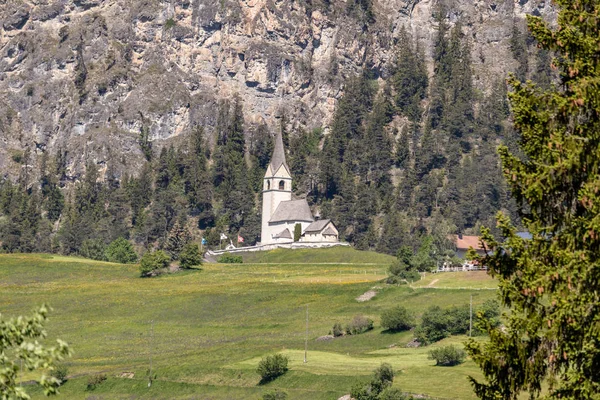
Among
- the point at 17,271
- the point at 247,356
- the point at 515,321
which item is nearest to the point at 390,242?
the point at 17,271

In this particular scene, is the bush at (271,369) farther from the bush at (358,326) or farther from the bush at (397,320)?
the bush at (358,326)

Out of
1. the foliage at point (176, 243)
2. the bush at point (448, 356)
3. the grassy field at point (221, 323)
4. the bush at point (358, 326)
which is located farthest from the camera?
the foliage at point (176, 243)

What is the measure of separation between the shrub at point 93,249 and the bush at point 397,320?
91872mm

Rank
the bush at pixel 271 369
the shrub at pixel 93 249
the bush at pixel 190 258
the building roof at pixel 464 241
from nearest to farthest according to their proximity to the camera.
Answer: the bush at pixel 271 369
the bush at pixel 190 258
the shrub at pixel 93 249
the building roof at pixel 464 241

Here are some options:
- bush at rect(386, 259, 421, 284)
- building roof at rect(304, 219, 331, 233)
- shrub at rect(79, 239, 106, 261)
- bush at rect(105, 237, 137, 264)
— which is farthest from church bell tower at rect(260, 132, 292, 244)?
bush at rect(386, 259, 421, 284)

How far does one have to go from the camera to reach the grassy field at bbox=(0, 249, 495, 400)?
259 feet

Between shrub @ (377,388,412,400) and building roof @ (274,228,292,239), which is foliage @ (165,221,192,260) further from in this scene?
shrub @ (377,388,412,400)

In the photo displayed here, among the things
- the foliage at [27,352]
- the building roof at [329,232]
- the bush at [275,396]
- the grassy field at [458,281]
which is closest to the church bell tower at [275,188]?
the building roof at [329,232]

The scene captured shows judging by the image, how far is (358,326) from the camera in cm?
9700

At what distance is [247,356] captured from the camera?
88.4 metres

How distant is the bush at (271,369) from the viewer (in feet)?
261

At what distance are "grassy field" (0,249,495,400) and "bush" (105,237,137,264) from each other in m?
21.5

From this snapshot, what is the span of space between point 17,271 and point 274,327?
48.0m

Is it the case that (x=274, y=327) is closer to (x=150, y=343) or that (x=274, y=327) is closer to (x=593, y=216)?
(x=150, y=343)
